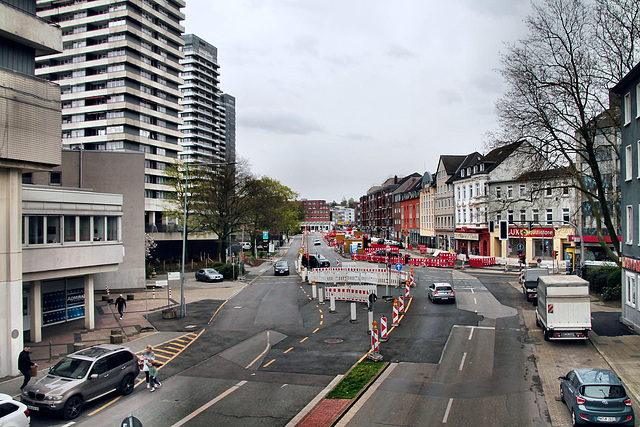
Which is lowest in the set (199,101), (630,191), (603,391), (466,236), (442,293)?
(442,293)

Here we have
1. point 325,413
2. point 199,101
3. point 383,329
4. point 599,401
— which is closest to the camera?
point 599,401

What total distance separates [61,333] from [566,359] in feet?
81.6

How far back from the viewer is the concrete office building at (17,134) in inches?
715

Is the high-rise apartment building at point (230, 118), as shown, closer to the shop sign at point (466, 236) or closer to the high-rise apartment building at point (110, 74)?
the high-rise apartment building at point (110, 74)

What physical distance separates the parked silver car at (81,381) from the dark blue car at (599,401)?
13803 millimetres

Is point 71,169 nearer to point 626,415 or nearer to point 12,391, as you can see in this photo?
point 12,391

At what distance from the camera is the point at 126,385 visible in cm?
1570

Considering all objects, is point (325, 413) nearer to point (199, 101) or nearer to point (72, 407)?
point (72, 407)

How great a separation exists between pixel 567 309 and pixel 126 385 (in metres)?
18.4

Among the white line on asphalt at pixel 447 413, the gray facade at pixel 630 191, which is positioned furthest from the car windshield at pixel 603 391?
the gray facade at pixel 630 191

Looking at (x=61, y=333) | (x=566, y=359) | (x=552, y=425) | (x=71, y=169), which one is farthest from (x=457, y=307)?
(x=71, y=169)

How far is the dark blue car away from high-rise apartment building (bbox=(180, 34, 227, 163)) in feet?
337

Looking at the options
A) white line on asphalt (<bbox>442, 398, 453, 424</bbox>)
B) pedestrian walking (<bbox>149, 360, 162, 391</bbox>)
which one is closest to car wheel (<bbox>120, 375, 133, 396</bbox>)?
pedestrian walking (<bbox>149, 360, 162, 391</bbox>)

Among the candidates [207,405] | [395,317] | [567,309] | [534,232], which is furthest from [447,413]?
[534,232]
